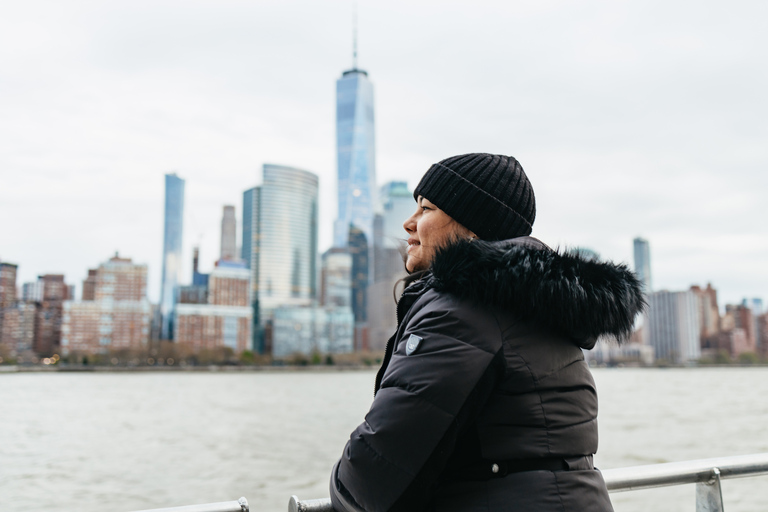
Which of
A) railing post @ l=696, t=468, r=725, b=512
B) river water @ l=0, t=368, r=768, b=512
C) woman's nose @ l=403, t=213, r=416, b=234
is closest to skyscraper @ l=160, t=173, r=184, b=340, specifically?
river water @ l=0, t=368, r=768, b=512

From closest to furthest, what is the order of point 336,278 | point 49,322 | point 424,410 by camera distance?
point 424,410, point 49,322, point 336,278

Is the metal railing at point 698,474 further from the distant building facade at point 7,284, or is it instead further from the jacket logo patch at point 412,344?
the distant building facade at point 7,284

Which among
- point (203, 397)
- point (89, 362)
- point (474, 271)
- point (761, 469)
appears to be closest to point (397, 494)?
point (474, 271)

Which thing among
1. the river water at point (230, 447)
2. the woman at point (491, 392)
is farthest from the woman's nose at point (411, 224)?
the river water at point (230, 447)

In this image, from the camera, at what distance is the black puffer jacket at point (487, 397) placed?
103 cm

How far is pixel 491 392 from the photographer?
107cm

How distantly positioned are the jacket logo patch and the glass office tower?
13145 centimetres

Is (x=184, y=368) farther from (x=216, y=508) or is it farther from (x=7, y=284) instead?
(x=216, y=508)

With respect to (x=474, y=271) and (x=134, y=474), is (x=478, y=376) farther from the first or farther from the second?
(x=134, y=474)

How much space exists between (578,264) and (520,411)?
30cm

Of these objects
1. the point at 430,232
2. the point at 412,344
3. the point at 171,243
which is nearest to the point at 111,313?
the point at 171,243

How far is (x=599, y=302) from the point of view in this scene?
114 cm

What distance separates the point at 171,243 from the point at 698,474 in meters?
139

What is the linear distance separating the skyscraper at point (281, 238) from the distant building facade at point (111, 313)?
2219cm
